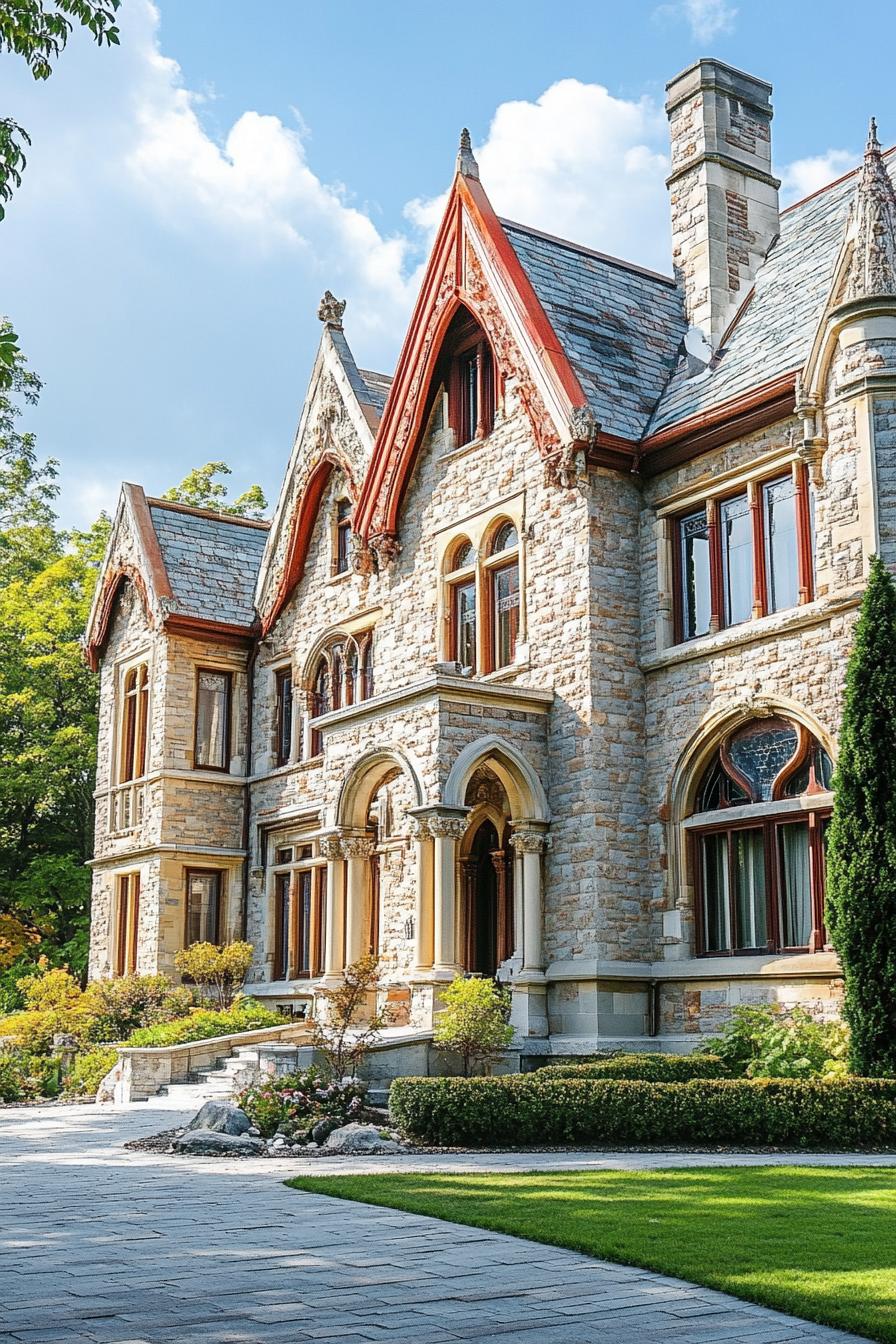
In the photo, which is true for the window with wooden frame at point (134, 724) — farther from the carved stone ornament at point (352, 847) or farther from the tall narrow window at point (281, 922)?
the carved stone ornament at point (352, 847)

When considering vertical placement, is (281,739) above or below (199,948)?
above

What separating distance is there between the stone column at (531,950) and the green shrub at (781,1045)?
2583 millimetres

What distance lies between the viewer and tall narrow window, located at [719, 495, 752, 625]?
60.4 ft

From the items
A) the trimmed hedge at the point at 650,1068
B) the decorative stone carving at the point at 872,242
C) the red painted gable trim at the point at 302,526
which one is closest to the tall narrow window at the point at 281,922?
the red painted gable trim at the point at 302,526

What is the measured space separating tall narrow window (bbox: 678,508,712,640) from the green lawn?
873 centimetres

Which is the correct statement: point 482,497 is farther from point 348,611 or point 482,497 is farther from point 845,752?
point 845,752

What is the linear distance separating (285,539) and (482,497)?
264 inches

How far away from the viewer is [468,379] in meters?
22.8

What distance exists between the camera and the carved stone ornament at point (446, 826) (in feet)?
Result: 60.1

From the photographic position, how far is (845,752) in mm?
15438

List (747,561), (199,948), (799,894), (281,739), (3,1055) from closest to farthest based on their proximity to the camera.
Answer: (799,894), (747,561), (3,1055), (199,948), (281,739)

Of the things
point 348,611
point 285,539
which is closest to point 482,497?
point 348,611

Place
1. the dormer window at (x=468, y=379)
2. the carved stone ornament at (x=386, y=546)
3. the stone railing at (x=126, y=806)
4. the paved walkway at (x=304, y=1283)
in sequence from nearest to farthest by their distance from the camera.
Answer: the paved walkway at (x=304, y=1283) < the dormer window at (x=468, y=379) < the carved stone ornament at (x=386, y=546) < the stone railing at (x=126, y=806)

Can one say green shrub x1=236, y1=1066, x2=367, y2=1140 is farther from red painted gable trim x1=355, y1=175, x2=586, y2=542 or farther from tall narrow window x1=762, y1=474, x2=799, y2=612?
red painted gable trim x1=355, y1=175, x2=586, y2=542
